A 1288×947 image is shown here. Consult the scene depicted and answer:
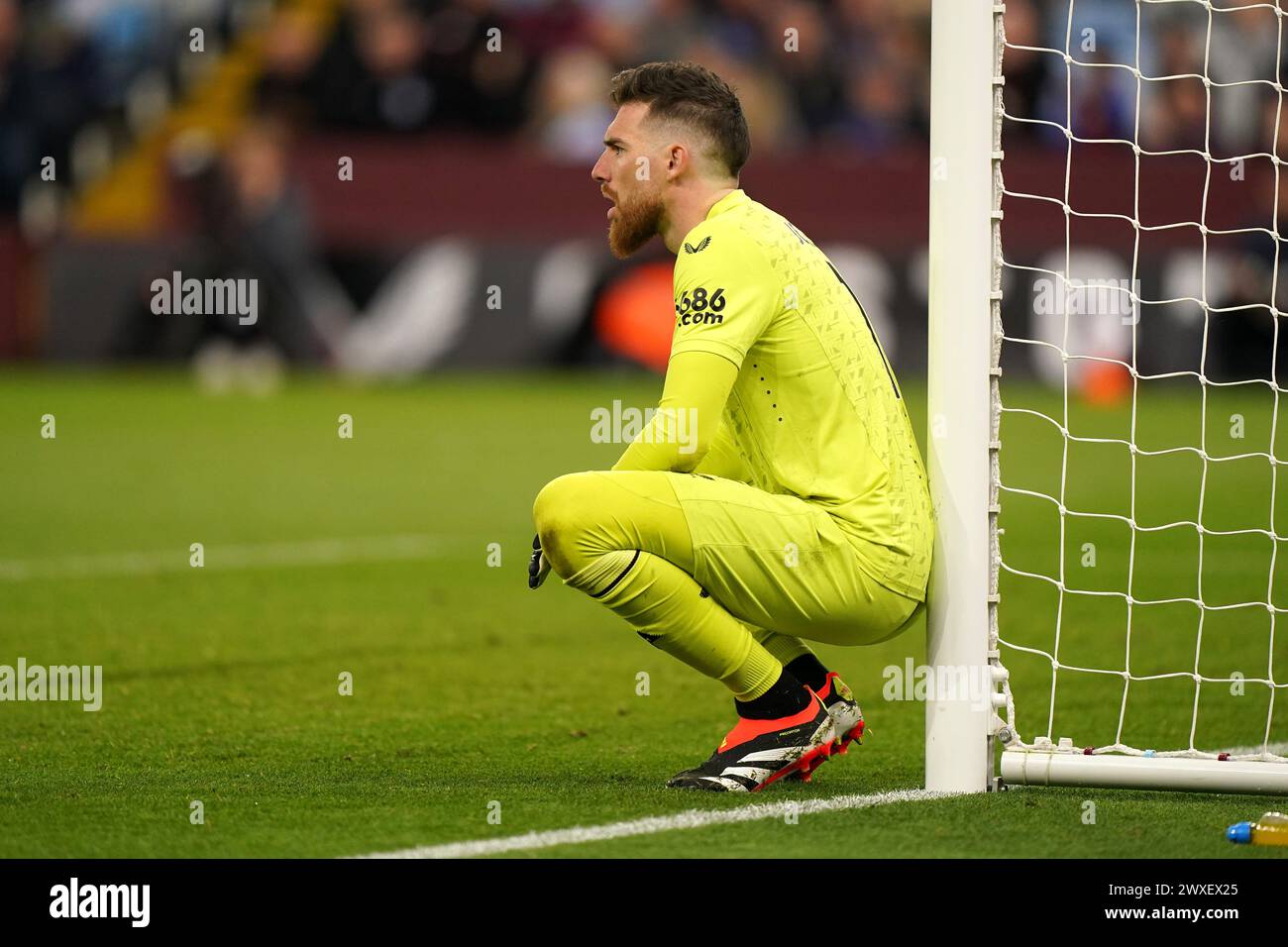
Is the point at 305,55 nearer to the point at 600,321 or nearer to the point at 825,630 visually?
the point at 600,321

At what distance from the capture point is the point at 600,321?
16.2 metres

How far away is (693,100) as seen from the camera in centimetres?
449

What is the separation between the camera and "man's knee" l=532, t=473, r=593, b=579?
4.23 metres

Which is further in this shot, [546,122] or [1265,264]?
[546,122]

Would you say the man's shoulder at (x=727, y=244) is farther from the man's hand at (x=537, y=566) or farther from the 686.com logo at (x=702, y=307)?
the man's hand at (x=537, y=566)

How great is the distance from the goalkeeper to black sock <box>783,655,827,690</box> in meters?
0.09

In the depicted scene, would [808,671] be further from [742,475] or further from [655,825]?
[655,825]

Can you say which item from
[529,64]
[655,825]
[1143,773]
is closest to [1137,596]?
[1143,773]

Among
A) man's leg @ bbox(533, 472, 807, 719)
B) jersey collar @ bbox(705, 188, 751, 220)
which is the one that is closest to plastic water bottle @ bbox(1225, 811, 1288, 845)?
man's leg @ bbox(533, 472, 807, 719)

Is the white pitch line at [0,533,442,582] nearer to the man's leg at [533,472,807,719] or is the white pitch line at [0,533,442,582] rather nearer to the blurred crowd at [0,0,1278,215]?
the man's leg at [533,472,807,719]

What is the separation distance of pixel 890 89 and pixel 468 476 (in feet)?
29.2

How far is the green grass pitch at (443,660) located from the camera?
4035mm
